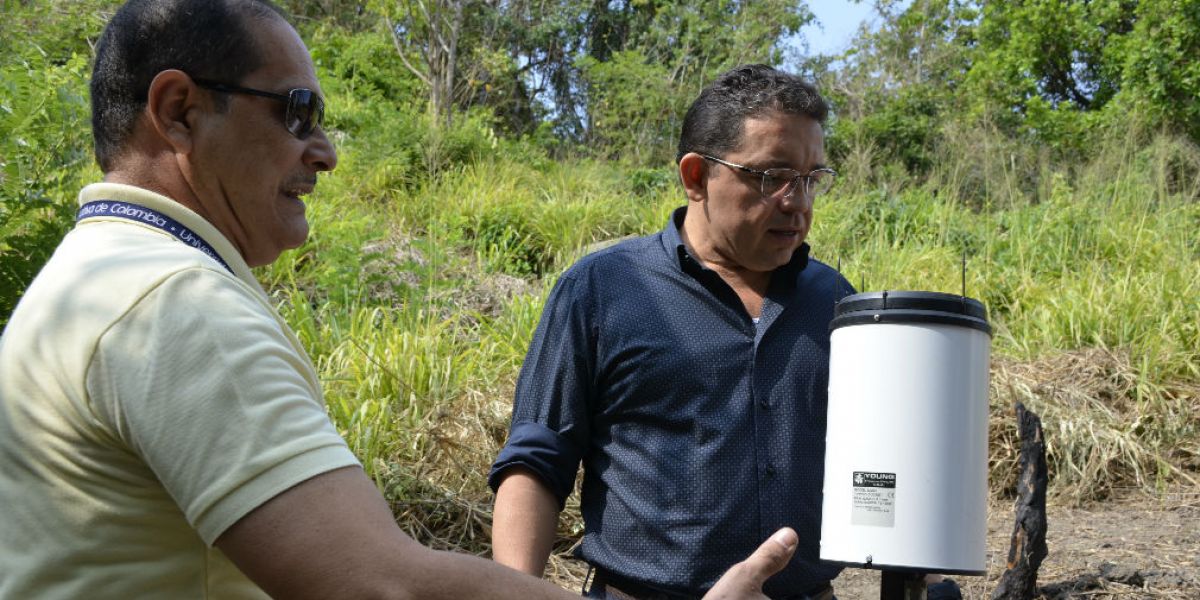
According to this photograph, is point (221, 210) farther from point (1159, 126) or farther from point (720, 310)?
point (1159, 126)

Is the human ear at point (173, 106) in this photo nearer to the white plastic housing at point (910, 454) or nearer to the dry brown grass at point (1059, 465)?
the white plastic housing at point (910, 454)

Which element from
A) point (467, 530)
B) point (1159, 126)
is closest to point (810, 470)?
point (467, 530)

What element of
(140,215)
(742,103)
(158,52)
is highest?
(742,103)

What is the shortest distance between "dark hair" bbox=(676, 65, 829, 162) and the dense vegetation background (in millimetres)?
2430

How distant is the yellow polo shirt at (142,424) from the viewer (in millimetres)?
1218

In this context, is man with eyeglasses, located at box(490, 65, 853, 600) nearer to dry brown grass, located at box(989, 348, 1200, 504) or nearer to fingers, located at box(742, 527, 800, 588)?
fingers, located at box(742, 527, 800, 588)

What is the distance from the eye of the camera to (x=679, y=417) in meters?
2.80

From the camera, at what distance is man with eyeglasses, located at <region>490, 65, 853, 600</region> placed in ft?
8.93

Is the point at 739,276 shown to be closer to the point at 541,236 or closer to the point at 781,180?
the point at 781,180

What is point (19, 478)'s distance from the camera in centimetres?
133

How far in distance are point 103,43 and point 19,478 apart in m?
0.69

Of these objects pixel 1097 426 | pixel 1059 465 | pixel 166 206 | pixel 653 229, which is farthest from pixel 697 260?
pixel 653 229

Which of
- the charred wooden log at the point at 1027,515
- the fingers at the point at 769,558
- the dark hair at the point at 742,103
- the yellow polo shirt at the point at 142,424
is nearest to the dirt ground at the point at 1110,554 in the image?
the charred wooden log at the point at 1027,515

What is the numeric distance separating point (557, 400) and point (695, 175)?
767 millimetres
